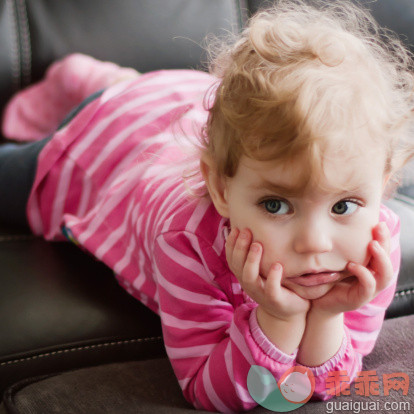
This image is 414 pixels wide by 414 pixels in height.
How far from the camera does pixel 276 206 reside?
64 centimetres

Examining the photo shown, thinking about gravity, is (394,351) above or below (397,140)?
below

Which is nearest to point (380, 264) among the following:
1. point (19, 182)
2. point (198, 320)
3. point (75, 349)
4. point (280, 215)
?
point (280, 215)

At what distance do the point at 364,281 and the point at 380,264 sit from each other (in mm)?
28

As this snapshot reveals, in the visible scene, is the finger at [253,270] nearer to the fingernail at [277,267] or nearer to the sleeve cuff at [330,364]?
the fingernail at [277,267]

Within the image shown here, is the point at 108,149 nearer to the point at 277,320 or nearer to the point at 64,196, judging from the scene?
the point at 64,196

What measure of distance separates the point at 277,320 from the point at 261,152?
0.21 metres

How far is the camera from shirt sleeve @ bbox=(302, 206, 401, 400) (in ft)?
2.43

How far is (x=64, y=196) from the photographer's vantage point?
1.16 meters

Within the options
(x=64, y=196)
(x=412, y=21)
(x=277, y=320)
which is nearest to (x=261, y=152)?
(x=277, y=320)

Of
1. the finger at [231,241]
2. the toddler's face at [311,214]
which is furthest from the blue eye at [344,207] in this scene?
the finger at [231,241]

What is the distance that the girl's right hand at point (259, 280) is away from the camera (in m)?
0.64

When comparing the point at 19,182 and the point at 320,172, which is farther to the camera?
the point at 19,182

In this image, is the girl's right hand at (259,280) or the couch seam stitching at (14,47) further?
the couch seam stitching at (14,47)

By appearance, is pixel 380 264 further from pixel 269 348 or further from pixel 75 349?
pixel 75 349
